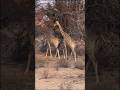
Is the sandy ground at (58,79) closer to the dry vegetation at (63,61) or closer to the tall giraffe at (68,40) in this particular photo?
the dry vegetation at (63,61)

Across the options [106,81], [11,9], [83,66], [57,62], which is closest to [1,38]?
[11,9]

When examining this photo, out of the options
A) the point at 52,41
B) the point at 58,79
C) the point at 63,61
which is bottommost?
the point at 58,79

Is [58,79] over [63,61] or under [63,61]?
under

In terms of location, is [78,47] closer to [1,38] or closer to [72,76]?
[72,76]

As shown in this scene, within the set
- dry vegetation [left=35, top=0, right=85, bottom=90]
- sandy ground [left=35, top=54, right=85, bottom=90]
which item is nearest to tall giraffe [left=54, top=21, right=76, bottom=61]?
dry vegetation [left=35, top=0, right=85, bottom=90]

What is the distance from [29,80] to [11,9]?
99 cm

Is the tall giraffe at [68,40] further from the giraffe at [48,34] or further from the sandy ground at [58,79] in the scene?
the sandy ground at [58,79]

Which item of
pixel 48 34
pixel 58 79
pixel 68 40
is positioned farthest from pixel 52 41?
pixel 58 79

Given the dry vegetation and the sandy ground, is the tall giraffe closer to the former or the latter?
the dry vegetation

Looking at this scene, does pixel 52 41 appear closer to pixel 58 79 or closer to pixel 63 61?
pixel 63 61

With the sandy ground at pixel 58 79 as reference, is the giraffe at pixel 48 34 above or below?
above

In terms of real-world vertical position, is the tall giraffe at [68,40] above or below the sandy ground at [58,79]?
above

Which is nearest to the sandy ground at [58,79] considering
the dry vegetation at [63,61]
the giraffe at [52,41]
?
the dry vegetation at [63,61]

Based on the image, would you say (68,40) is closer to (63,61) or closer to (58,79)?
(63,61)
